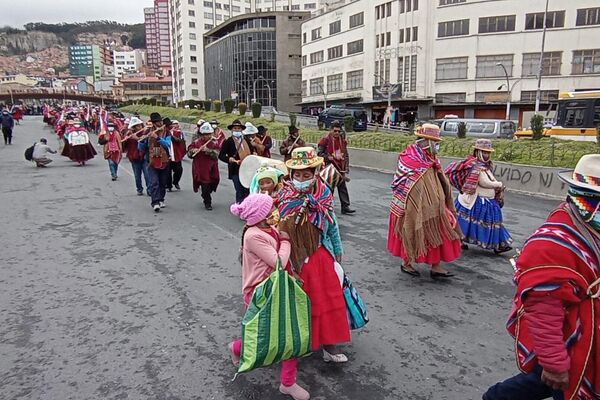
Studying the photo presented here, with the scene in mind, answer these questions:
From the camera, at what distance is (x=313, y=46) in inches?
2411

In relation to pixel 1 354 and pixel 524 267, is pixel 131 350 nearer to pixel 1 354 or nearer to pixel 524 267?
pixel 1 354

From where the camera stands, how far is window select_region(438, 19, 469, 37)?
142 feet

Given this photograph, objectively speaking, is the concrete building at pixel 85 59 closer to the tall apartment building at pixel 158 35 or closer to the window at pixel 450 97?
the tall apartment building at pixel 158 35

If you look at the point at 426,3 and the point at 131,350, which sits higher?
the point at 426,3

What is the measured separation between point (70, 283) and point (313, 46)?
60.1 metres

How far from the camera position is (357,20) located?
5241cm

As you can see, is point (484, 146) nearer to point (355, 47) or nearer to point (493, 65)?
point (493, 65)

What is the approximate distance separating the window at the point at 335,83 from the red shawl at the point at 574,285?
5476 cm

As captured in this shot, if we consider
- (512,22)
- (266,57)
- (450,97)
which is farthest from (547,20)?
(266,57)

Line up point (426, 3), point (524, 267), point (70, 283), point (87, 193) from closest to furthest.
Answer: point (524, 267) → point (70, 283) → point (87, 193) → point (426, 3)

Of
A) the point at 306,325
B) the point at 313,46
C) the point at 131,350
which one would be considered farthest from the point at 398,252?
the point at 313,46

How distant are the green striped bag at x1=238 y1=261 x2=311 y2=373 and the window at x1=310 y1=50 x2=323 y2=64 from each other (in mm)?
59686

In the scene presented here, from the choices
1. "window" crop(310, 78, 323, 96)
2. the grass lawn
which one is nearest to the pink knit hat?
the grass lawn

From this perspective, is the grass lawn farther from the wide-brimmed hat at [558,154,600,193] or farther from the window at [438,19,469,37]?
the window at [438,19,469,37]
